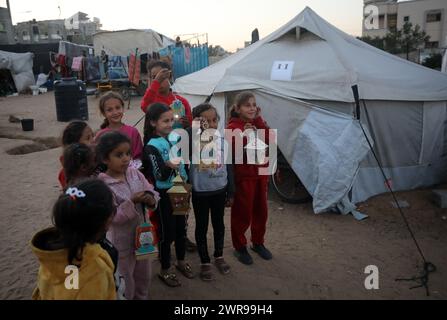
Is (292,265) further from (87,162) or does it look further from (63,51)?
(63,51)

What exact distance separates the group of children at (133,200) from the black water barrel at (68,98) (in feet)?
25.6

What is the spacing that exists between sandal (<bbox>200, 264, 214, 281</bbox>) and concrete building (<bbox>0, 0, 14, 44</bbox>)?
106ft

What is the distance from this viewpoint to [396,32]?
3250 centimetres

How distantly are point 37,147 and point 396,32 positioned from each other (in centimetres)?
3350

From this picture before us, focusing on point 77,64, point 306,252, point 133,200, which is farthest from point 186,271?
point 77,64

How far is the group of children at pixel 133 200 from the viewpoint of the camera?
151cm

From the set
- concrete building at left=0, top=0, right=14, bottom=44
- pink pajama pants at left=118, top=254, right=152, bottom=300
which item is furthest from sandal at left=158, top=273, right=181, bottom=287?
concrete building at left=0, top=0, right=14, bottom=44

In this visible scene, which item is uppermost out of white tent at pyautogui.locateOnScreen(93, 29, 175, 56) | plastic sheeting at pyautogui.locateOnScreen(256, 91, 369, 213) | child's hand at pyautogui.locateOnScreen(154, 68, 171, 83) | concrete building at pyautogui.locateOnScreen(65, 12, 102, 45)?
concrete building at pyautogui.locateOnScreen(65, 12, 102, 45)

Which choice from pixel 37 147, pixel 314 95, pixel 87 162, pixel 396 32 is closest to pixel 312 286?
pixel 87 162

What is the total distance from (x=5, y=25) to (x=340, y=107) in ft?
106

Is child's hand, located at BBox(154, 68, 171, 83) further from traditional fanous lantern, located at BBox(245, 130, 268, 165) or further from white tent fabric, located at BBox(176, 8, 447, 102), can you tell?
white tent fabric, located at BBox(176, 8, 447, 102)

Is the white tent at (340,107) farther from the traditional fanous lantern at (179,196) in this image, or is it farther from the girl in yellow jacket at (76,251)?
the girl in yellow jacket at (76,251)

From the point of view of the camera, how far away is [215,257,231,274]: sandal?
319 cm

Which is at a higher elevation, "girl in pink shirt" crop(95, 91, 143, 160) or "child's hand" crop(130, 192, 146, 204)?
"girl in pink shirt" crop(95, 91, 143, 160)
